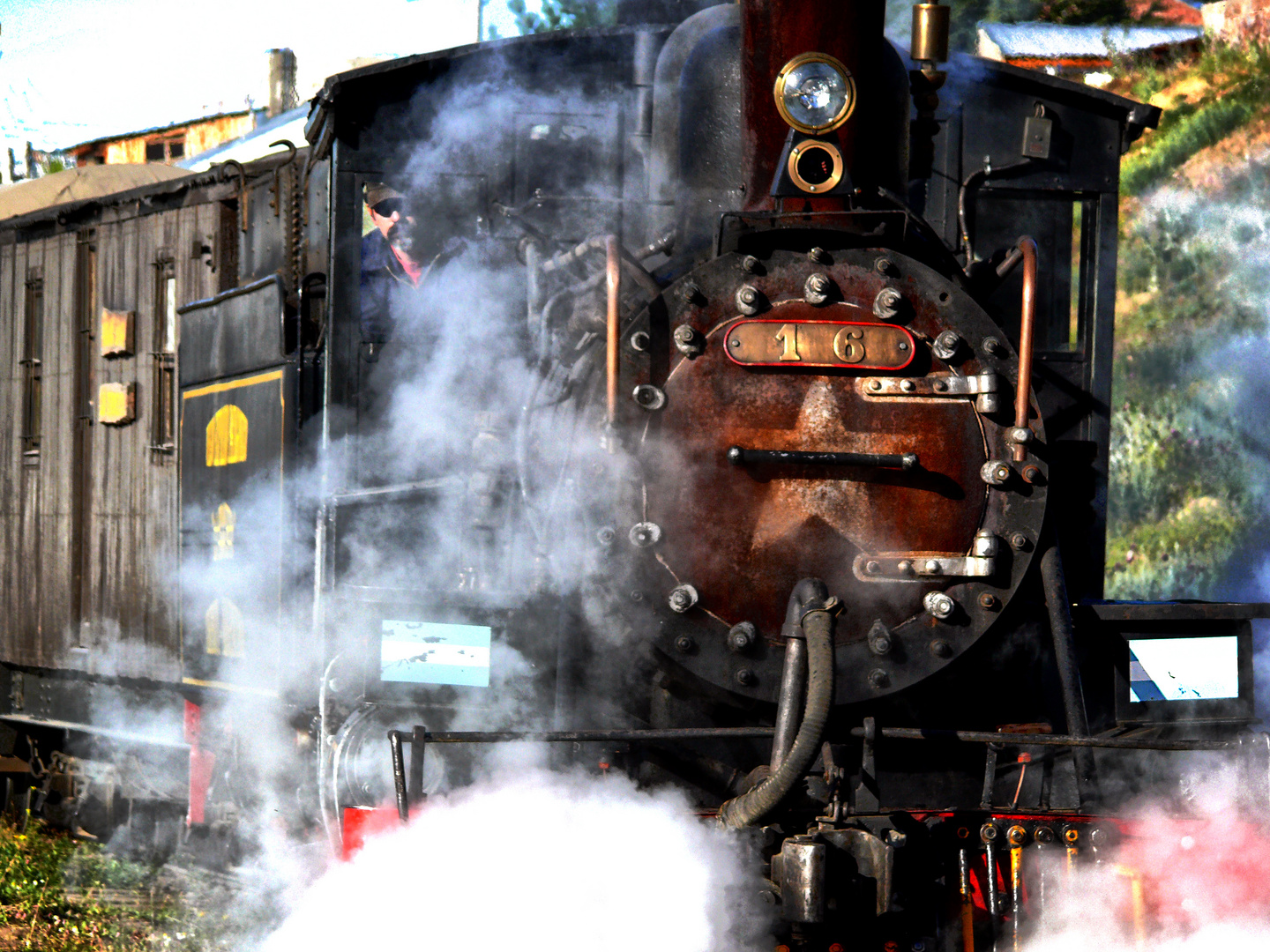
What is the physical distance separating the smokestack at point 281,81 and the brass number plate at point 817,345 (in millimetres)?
24621

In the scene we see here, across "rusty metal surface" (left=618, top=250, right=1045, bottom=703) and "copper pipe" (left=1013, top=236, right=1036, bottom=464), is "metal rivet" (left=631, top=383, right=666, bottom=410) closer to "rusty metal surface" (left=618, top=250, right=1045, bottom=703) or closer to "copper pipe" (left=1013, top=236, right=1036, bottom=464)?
"rusty metal surface" (left=618, top=250, right=1045, bottom=703)

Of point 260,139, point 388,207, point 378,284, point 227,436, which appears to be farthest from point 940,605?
point 260,139

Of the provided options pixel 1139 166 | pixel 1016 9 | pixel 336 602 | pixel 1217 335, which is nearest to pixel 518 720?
pixel 336 602

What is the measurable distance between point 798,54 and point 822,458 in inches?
40.1

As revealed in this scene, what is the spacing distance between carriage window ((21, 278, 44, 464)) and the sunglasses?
16.1ft

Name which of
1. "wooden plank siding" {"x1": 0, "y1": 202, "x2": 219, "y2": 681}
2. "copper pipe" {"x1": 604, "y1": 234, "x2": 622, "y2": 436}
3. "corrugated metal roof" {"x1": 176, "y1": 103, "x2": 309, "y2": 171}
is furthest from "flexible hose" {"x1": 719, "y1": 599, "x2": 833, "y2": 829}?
"corrugated metal roof" {"x1": 176, "y1": 103, "x2": 309, "y2": 171}

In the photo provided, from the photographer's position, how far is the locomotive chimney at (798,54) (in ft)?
11.4

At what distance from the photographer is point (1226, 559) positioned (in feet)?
44.9

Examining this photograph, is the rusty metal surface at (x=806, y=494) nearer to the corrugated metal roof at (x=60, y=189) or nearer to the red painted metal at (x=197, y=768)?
the red painted metal at (x=197, y=768)

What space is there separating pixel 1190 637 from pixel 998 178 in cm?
145

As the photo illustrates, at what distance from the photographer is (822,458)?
3328 mm

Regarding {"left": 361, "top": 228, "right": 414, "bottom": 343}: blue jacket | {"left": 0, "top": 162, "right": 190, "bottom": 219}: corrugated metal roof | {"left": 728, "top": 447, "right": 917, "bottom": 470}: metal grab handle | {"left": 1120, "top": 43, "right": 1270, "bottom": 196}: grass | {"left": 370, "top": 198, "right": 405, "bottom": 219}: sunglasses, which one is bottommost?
{"left": 728, "top": 447, "right": 917, "bottom": 470}: metal grab handle

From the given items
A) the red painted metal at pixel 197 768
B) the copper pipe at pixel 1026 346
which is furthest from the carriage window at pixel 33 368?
the copper pipe at pixel 1026 346

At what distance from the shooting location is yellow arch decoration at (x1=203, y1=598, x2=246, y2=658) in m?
5.31
